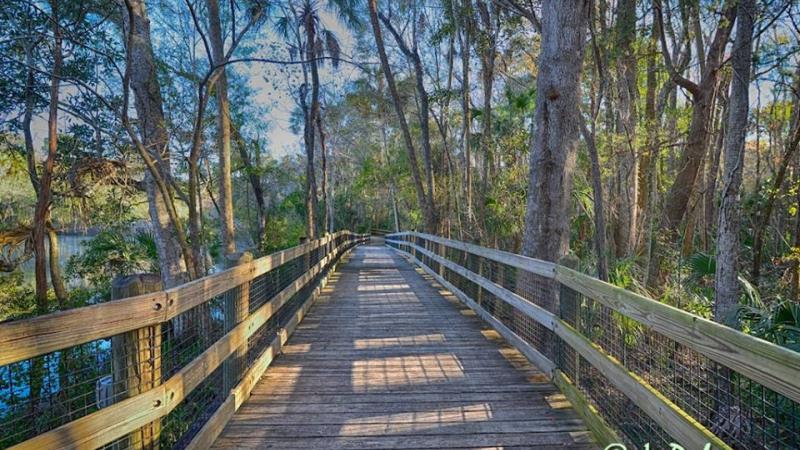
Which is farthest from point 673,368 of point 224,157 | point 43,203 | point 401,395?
point 43,203

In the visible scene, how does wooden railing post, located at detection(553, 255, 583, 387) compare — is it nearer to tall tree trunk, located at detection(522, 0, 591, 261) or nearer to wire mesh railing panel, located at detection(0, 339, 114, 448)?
tall tree trunk, located at detection(522, 0, 591, 261)

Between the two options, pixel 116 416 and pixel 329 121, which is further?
pixel 329 121

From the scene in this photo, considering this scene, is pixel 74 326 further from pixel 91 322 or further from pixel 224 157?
pixel 224 157

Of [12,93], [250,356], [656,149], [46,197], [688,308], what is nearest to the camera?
[250,356]

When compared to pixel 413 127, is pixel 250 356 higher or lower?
lower

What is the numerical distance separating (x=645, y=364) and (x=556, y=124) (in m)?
3.12

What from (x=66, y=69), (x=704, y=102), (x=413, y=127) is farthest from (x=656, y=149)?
(x=413, y=127)

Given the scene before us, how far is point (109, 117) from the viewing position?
8508mm

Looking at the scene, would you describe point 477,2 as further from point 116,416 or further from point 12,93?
point 116,416

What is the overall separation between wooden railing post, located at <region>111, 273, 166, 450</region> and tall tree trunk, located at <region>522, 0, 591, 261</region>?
13.5 ft

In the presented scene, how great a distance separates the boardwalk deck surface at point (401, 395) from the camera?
9.39 feet

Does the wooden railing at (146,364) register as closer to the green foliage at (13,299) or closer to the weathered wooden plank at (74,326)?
the weathered wooden plank at (74,326)

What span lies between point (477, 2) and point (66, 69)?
30.5 feet

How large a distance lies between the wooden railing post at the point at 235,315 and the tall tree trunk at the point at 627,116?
8416 mm
